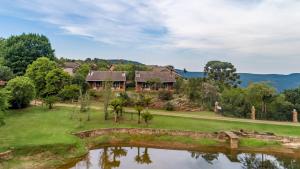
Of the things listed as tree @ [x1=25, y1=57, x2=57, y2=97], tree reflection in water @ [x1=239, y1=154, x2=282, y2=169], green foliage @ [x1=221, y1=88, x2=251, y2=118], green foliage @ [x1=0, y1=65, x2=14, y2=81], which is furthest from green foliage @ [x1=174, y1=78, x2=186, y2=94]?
green foliage @ [x1=0, y1=65, x2=14, y2=81]

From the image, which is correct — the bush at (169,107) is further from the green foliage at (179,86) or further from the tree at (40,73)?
the tree at (40,73)

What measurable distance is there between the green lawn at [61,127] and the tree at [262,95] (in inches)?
229

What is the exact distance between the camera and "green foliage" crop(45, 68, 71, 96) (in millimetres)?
46312

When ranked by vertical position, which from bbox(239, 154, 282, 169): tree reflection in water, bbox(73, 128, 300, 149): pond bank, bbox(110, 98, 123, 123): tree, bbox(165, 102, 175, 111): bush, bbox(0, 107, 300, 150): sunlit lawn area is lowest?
bbox(239, 154, 282, 169): tree reflection in water

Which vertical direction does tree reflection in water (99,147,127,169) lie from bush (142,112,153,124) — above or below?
below

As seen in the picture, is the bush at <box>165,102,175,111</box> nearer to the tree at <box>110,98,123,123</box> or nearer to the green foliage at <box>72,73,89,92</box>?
the tree at <box>110,98,123,123</box>

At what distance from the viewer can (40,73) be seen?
48.0 m

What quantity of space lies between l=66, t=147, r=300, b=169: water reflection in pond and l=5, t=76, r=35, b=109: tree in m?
16.3

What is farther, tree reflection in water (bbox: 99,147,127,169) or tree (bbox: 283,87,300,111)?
tree (bbox: 283,87,300,111)

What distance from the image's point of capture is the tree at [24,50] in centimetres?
5734

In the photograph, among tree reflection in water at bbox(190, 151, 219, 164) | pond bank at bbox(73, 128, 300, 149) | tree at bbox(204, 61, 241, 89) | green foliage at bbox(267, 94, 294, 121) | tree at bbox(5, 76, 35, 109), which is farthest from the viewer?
tree at bbox(204, 61, 241, 89)

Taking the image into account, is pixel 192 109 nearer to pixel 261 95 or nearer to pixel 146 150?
pixel 261 95

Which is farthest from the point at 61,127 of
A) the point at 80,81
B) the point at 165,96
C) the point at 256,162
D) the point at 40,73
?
the point at 80,81

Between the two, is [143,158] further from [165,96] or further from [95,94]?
Result: [95,94]
